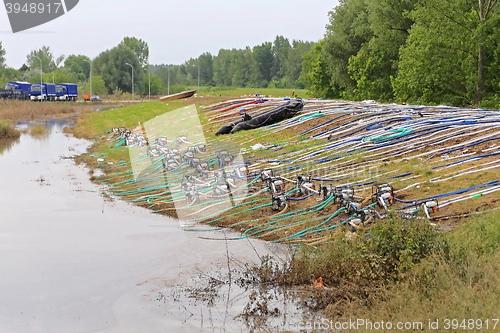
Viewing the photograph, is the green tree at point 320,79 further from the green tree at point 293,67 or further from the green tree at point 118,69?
the green tree at point 293,67

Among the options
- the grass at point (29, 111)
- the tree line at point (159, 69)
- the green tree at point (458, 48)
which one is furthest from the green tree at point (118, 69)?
the green tree at point (458, 48)

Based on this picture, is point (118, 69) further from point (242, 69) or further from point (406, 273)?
point (406, 273)

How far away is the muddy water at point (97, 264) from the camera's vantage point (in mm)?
8898

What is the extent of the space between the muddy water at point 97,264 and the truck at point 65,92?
7422cm

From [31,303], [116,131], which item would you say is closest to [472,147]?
[31,303]

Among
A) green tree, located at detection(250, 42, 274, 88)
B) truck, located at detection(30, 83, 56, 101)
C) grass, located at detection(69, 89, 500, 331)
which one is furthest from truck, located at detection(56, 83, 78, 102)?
grass, located at detection(69, 89, 500, 331)

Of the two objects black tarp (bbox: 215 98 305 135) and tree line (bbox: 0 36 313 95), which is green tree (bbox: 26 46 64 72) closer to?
tree line (bbox: 0 36 313 95)

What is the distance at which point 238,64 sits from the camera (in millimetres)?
157250

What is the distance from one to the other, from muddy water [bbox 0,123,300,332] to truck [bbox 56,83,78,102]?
74.2 meters

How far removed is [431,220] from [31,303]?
8253 mm

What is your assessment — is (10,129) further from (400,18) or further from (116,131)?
(400,18)

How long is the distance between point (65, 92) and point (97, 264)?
84.7 meters

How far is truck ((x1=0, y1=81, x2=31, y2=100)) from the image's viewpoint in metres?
80.8

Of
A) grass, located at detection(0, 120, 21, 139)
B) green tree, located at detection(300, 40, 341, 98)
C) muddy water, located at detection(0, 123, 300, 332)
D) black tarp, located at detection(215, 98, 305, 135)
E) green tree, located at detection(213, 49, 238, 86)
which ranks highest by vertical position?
green tree, located at detection(213, 49, 238, 86)
